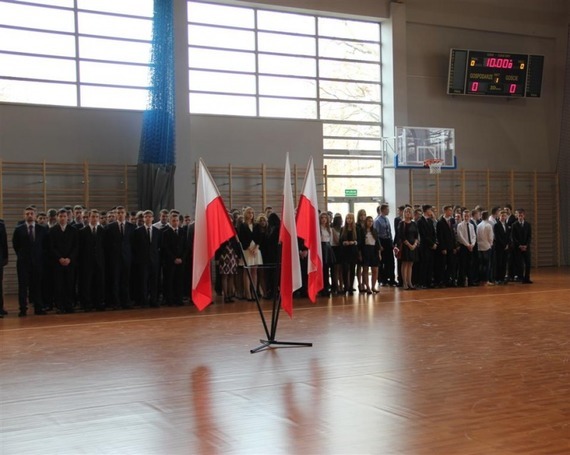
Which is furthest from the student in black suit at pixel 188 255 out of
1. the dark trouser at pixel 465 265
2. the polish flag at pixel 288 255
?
the dark trouser at pixel 465 265

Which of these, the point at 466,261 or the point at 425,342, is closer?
the point at 425,342

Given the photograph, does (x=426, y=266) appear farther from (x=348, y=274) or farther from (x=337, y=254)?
(x=337, y=254)

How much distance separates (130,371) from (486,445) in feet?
10.8

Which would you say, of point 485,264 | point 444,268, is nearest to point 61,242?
point 444,268

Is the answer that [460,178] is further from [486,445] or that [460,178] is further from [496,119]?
[486,445]

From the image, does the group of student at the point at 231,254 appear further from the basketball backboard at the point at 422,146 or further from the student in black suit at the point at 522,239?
the basketball backboard at the point at 422,146

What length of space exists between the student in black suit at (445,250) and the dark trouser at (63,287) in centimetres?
680

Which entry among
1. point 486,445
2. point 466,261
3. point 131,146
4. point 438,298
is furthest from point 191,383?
point 131,146

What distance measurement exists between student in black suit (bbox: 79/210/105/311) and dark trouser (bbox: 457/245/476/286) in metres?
6.90

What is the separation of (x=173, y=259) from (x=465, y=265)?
19.4 ft

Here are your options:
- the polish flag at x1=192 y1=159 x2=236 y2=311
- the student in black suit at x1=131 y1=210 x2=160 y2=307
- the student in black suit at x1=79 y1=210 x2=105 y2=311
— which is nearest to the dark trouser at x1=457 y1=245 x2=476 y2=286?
the student in black suit at x1=131 y1=210 x2=160 y2=307

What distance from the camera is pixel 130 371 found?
5.90 meters

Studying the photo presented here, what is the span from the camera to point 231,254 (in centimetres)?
1111

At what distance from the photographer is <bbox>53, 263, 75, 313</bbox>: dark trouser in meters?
10.0
